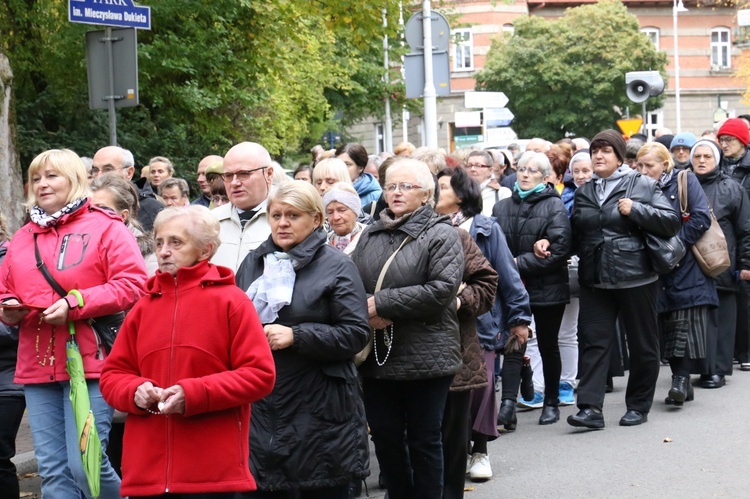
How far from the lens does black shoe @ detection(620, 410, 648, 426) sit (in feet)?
30.5

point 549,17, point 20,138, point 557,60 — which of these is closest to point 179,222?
point 20,138

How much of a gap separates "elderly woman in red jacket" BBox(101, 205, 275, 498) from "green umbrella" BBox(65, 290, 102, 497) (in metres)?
0.96

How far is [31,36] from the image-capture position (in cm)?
1689

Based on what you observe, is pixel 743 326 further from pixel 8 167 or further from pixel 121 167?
pixel 8 167

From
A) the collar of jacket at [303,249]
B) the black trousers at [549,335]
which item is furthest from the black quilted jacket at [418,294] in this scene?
the black trousers at [549,335]

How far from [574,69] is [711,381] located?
148 ft

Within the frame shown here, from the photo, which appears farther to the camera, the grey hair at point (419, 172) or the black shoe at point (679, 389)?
the black shoe at point (679, 389)

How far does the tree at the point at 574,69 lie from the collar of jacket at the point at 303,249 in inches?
1921

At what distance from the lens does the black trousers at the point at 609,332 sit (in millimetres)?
9047

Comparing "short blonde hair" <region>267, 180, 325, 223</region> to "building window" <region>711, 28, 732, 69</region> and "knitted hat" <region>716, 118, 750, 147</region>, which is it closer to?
"knitted hat" <region>716, 118, 750, 147</region>

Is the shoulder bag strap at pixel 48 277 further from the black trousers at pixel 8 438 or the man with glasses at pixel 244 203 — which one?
the black trousers at pixel 8 438

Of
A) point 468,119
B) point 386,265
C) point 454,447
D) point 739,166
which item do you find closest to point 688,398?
point 739,166

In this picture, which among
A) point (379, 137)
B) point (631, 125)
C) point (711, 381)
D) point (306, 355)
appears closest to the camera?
point (306, 355)

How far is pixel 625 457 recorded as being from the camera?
8.28 metres
